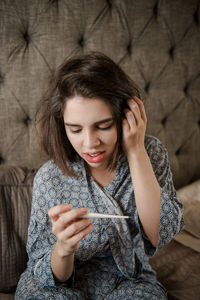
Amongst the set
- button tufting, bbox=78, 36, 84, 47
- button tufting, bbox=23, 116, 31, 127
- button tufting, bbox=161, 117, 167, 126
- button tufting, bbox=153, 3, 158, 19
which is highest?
button tufting, bbox=153, 3, 158, 19

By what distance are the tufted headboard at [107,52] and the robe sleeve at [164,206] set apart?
44 cm

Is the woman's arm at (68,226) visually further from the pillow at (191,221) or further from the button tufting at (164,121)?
the button tufting at (164,121)

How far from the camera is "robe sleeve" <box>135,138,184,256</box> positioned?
896 millimetres

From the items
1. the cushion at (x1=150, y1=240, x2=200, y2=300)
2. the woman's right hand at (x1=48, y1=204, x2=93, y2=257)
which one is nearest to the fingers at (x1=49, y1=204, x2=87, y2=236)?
the woman's right hand at (x1=48, y1=204, x2=93, y2=257)

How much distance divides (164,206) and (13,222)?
0.55 m

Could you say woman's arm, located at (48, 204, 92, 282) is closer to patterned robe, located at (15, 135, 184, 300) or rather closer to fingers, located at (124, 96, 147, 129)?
patterned robe, located at (15, 135, 184, 300)

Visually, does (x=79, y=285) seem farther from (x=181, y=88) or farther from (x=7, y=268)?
(x=181, y=88)

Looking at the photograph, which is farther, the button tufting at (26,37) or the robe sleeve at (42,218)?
the button tufting at (26,37)

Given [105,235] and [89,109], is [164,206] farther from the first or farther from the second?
[89,109]

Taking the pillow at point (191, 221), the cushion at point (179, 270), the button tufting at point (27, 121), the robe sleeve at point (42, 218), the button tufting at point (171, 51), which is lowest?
the cushion at point (179, 270)

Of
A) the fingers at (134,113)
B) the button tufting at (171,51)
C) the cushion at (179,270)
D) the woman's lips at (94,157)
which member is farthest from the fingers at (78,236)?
the button tufting at (171,51)

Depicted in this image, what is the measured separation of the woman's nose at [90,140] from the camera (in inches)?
32.1

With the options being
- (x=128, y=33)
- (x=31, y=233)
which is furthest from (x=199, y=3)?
(x=31, y=233)

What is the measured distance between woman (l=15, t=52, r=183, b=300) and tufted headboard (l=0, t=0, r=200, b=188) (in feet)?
0.90
